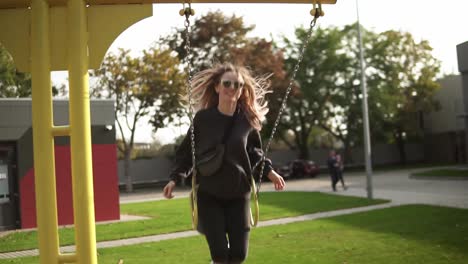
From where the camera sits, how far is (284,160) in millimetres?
47594

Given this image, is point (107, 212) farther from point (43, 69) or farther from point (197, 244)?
point (43, 69)

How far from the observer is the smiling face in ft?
14.3

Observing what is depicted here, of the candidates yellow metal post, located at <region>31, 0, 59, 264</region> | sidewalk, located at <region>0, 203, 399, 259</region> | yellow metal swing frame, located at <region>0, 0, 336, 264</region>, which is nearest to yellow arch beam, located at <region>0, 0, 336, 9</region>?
yellow metal swing frame, located at <region>0, 0, 336, 264</region>

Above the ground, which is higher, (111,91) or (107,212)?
(111,91)

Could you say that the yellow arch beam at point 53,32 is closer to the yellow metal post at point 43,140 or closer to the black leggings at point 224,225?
the yellow metal post at point 43,140

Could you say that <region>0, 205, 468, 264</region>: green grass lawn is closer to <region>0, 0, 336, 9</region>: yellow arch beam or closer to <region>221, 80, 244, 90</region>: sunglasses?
<region>221, 80, 244, 90</region>: sunglasses

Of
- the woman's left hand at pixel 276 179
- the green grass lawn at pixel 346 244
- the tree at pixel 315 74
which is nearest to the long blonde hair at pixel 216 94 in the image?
the woman's left hand at pixel 276 179

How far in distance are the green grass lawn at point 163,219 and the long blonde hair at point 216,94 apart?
8.52 m

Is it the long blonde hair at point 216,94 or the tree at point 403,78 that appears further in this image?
the tree at point 403,78

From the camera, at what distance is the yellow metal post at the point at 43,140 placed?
13.8ft

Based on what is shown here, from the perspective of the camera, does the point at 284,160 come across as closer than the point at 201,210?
No

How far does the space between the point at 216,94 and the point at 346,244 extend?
605 centimetres

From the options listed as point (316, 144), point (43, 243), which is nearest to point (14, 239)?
point (43, 243)

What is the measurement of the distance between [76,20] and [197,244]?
7.11 meters
